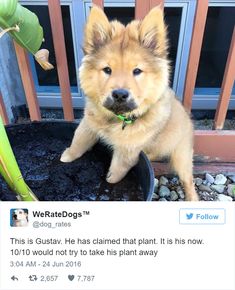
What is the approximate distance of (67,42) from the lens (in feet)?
8.33

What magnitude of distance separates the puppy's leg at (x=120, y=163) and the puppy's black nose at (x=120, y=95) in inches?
12.9

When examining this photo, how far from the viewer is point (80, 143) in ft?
5.68

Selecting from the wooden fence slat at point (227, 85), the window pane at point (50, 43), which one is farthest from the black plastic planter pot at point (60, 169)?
the window pane at point (50, 43)

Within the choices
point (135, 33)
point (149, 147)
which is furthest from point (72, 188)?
point (135, 33)

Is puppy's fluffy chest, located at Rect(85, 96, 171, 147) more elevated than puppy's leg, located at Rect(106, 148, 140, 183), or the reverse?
puppy's fluffy chest, located at Rect(85, 96, 171, 147)

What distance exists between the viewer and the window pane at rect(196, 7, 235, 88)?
249cm

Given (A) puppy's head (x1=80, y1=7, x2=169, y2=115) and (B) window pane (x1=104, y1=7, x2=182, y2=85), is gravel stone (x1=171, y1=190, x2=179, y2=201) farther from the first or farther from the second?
(B) window pane (x1=104, y1=7, x2=182, y2=85)
